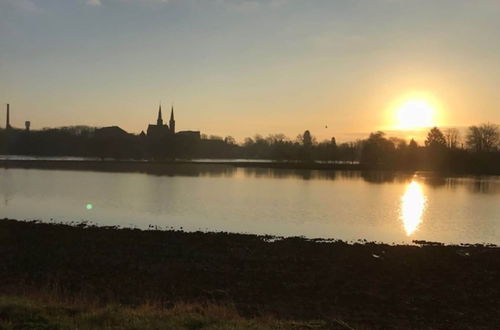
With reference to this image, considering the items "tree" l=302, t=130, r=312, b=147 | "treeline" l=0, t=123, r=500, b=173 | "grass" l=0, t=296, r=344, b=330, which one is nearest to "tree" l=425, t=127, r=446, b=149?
"treeline" l=0, t=123, r=500, b=173

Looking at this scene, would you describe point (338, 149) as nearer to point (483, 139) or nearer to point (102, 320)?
point (483, 139)

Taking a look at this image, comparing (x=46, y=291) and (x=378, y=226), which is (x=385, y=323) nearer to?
(x=46, y=291)

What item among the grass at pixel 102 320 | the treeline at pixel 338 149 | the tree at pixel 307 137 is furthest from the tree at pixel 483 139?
the grass at pixel 102 320

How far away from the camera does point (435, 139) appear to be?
4710 inches

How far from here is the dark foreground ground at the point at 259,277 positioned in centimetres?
1120

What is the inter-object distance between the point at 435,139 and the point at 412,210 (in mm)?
89349

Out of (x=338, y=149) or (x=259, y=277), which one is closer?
(x=259, y=277)

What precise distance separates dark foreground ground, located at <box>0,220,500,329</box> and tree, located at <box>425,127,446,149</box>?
3960 inches

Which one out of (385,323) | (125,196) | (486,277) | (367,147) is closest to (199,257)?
(385,323)

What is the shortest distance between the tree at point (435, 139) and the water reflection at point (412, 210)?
7170 centimetres

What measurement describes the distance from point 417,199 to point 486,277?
3006cm

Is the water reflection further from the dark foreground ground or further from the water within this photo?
the dark foreground ground

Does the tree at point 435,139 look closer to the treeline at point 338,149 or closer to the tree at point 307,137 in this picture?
the treeline at point 338,149

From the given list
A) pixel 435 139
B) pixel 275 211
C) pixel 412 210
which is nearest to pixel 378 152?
pixel 435 139
